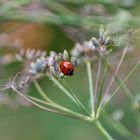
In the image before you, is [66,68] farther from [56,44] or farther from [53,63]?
[56,44]

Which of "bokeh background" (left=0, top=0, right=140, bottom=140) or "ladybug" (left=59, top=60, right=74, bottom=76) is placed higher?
"ladybug" (left=59, top=60, right=74, bottom=76)

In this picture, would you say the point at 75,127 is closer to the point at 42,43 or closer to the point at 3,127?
the point at 3,127

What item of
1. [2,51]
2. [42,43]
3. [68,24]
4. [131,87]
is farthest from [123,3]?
[42,43]

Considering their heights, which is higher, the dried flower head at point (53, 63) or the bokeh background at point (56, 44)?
the dried flower head at point (53, 63)

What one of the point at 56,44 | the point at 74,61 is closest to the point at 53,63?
the point at 74,61

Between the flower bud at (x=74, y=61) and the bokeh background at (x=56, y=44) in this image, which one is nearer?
the flower bud at (x=74, y=61)

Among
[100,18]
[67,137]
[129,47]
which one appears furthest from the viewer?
[67,137]

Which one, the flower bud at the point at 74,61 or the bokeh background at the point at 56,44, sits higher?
the flower bud at the point at 74,61

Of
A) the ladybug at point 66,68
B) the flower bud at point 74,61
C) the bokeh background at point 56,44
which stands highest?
the ladybug at point 66,68
